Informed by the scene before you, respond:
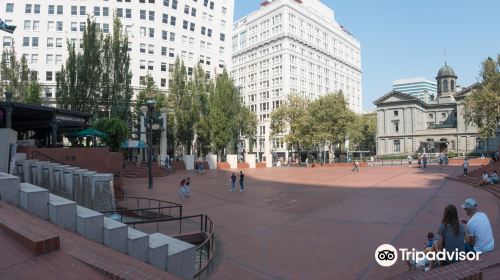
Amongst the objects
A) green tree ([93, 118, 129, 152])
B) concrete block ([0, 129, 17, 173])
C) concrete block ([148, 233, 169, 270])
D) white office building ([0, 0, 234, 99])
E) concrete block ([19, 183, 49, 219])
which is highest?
white office building ([0, 0, 234, 99])

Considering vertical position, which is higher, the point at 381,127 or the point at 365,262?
the point at 381,127

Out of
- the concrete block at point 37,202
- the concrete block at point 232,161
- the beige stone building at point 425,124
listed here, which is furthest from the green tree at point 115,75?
the beige stone building at point 425,124

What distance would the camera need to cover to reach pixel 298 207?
17438mm

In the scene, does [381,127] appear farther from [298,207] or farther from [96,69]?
[298,207]

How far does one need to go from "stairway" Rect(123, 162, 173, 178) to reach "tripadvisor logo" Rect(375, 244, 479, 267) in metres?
28.0

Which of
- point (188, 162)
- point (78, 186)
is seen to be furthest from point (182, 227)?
point (188, 162)

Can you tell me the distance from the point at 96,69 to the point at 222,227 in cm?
3589

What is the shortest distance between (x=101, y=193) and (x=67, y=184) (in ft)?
5.49

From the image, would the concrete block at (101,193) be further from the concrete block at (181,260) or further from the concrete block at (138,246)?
the concrete block at (181,260)

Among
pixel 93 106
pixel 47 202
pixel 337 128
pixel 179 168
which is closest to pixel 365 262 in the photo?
pixel 47 202

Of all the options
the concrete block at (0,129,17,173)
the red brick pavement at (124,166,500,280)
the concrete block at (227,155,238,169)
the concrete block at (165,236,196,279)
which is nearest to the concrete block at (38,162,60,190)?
the concrete block at (0,129,17,173)

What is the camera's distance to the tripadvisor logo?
19.2 ft

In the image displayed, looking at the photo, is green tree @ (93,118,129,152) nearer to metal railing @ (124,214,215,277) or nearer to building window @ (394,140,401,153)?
metal railing @ (124,214,215,277)

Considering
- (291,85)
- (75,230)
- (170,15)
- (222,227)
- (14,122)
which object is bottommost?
(222,227)
